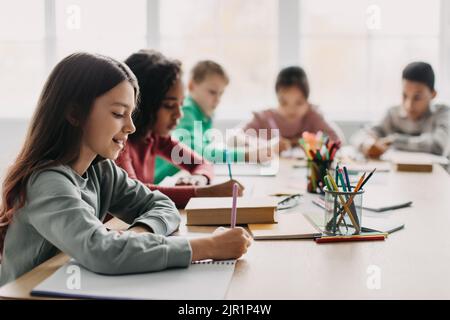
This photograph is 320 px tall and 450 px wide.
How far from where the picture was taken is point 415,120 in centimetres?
300

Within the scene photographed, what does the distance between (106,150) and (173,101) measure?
0.67m

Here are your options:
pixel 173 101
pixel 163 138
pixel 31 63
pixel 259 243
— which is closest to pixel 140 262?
pixel 259 243

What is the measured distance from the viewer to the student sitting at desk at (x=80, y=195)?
0.94 m

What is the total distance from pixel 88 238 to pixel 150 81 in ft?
3.04

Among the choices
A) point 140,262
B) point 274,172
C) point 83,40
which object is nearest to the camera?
point 140,262

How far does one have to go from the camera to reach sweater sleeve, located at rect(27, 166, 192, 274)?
917 mm

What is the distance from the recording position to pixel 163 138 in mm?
2104

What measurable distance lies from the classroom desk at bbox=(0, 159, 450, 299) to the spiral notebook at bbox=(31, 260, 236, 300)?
1.0 inches

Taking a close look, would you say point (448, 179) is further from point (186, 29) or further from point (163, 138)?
point (186, 29)

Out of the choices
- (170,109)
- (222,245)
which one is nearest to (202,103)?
(170,109)

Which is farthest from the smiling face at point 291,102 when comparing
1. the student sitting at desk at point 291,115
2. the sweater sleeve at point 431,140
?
the sweater sleeve at point 431,140

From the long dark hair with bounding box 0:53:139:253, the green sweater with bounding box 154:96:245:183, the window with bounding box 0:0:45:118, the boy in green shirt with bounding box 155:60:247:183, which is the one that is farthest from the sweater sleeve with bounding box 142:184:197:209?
the window with bounding box 0:0:45:118

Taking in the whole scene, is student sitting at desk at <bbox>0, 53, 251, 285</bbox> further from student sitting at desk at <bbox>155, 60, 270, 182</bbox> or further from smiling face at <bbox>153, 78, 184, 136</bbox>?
student sitting at desk at <bbox>155, 60, 270, 182</bbox>

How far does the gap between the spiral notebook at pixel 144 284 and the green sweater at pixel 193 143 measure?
140 cm
